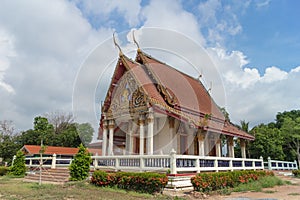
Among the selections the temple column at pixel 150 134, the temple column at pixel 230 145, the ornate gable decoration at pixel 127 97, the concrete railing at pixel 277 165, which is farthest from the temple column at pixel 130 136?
the concrete railing at pixel 277 165

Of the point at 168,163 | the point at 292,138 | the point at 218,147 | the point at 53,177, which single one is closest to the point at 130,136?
the point at 53,177

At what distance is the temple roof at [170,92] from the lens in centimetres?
1328

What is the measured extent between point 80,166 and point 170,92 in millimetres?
6167

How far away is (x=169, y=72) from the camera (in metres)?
17.6

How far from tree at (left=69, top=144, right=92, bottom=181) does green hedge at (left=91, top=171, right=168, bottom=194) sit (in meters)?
1.71

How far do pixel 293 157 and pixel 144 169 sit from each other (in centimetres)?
2693

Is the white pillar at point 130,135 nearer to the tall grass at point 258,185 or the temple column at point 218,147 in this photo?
the temple column at point 218,147

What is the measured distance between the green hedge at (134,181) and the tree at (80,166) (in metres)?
1.71

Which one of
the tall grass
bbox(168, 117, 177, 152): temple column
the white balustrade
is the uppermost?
bbox(168, 117, 177, 152): temple column

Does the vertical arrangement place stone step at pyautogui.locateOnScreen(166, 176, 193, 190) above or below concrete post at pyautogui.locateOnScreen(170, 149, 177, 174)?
below

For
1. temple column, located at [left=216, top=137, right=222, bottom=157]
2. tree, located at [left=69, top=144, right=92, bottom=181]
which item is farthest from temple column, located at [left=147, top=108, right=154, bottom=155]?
temple column, located at [left=216, top=137, right=222, bottom=157]

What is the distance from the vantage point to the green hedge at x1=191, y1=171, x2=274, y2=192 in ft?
29.0

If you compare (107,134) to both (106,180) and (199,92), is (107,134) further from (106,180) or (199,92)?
(199,92)

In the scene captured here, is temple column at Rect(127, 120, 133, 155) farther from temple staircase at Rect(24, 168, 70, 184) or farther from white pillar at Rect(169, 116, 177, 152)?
temple staircase at Rect(24, 168, 70, 184)
